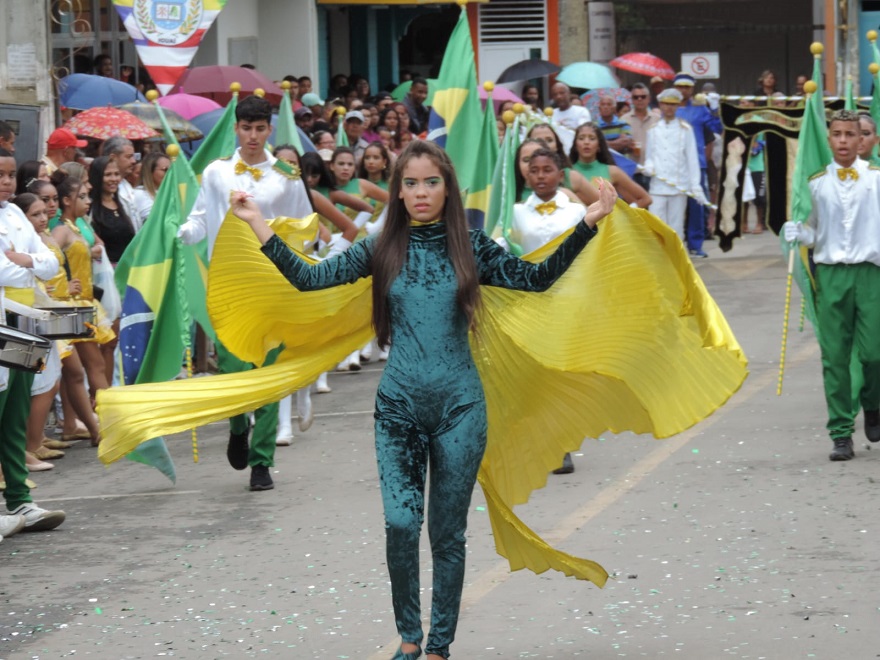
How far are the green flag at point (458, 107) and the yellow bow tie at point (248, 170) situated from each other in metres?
4.16

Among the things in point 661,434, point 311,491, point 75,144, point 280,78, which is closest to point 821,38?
point 280,78

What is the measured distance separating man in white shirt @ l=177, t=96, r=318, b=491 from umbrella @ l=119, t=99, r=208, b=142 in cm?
→ 542

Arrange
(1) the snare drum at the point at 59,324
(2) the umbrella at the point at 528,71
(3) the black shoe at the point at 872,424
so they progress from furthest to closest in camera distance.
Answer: (2) the umbrella at the point at 528,71 < (3) the black shoe at the point at 872,424 < (1) the snare drum at the point at 59,324

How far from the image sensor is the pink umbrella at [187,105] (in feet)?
53.4

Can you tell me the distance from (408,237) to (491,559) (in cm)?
223

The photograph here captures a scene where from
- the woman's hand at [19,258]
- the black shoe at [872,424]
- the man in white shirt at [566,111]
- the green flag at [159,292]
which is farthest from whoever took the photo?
the man in white shirt at [566,111]

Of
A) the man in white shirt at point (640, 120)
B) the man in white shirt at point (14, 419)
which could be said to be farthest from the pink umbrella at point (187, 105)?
the man in white shirt at point (14, 419)

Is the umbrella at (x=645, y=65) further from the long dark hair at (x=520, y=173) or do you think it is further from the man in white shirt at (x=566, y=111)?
the long dark hair at (x=520, y=173)

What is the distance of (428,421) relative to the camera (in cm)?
574

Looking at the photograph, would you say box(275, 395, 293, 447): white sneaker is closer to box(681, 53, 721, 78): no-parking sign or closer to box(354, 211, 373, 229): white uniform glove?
box(354, 211, 373, 229): white uniform glove

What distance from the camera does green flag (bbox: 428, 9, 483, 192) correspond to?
13.5 m

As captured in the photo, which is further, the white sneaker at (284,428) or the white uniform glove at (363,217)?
the white uniform glove at (363,217)

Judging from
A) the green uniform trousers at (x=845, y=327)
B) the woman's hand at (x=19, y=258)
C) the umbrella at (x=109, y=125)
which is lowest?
the green uniform trousers at (x=845, y=327)

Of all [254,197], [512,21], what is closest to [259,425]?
[254,197]
